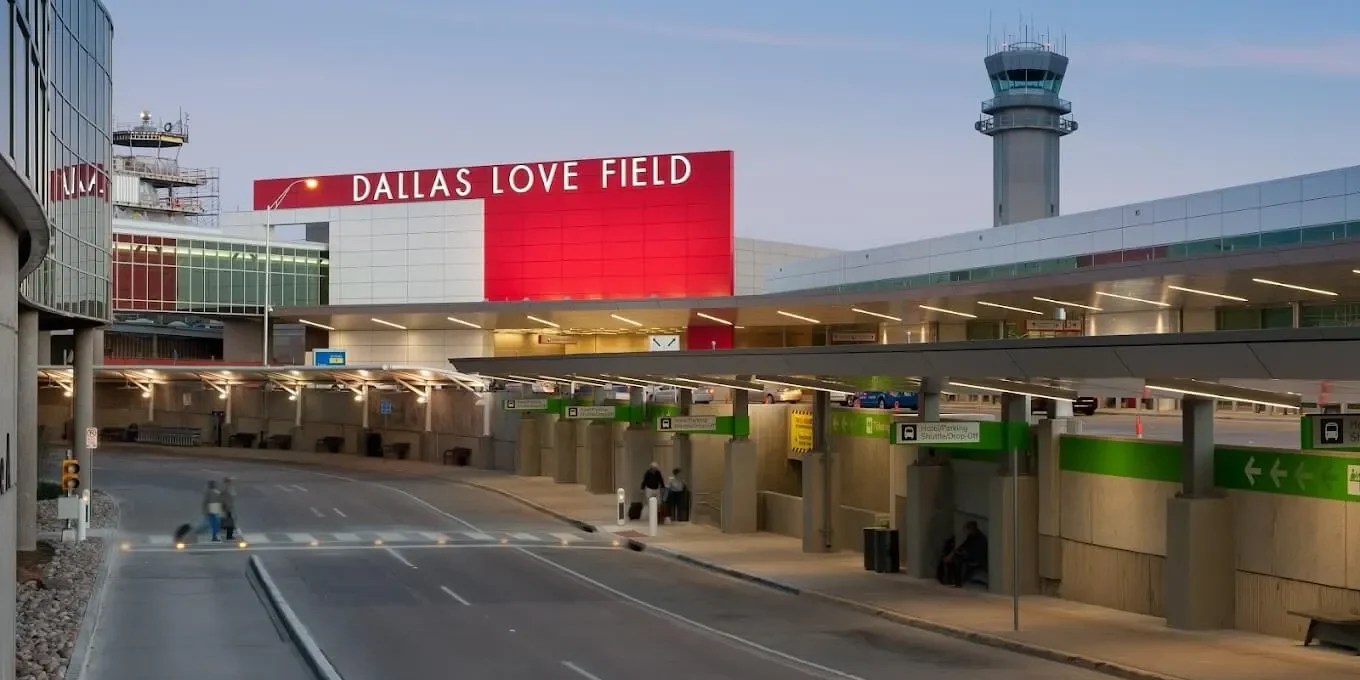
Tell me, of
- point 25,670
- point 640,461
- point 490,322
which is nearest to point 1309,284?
point 640,461

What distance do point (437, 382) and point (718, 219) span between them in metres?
17.7

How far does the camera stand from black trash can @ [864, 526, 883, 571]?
98.4ft

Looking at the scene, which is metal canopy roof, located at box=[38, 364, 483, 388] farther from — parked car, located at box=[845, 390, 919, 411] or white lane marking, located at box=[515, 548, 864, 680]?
white lane marking, located at box=[515, 548, 864, 680]

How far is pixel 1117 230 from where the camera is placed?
63938 millimetres

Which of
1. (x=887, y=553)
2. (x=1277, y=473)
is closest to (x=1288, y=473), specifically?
(x=1277, y=473)

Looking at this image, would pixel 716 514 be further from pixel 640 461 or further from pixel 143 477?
pixel 143 477

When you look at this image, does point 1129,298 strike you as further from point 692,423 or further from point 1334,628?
point 1334,628

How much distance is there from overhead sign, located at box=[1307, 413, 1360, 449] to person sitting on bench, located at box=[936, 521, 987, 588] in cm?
990

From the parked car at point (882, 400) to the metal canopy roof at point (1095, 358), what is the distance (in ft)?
67.2

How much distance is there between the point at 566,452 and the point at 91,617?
31.1 meters

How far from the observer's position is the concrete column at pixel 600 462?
1978 inches

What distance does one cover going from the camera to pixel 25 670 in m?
18.4

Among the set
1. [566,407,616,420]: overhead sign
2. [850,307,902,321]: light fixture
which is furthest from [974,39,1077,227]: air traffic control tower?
[566,407,616,420]: overhead sign

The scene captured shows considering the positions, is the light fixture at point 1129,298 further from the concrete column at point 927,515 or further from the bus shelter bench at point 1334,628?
the bus shelter bench at point 1334,628
